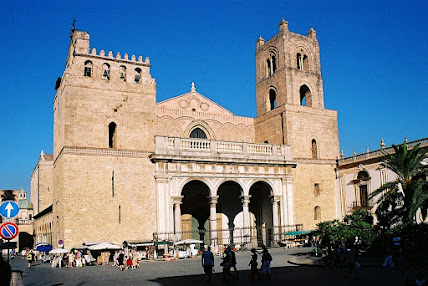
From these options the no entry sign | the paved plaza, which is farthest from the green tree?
the no entry sign

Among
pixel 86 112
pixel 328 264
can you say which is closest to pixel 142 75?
pixel 86 112

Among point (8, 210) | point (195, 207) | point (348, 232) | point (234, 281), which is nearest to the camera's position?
point (8, 210)

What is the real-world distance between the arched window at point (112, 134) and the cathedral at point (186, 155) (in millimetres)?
84

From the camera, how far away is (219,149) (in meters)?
32.2

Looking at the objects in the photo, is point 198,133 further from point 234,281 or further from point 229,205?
point 234,281

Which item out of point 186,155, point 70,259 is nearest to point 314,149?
point 186,155

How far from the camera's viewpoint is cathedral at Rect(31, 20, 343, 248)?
2783 cm

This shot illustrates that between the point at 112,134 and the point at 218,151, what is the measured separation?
23.6 feet

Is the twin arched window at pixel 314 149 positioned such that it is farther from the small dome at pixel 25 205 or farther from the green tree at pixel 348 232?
the small dome at pixel 25 205

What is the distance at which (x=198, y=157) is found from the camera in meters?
30.9

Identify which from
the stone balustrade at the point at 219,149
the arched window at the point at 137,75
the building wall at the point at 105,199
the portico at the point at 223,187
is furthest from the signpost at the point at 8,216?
the arched window at the point at 137,75

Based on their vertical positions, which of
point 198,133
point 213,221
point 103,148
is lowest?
point 213,221

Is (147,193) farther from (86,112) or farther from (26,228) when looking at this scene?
(26,228)

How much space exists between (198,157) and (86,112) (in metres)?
7.70
